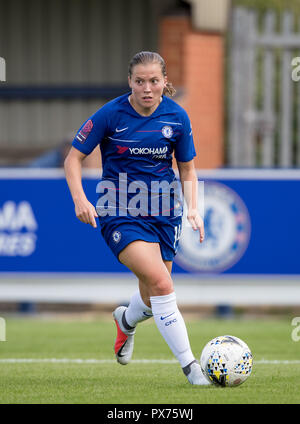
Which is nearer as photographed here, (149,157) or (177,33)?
(149,157)

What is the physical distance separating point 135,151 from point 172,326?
47.4 inches

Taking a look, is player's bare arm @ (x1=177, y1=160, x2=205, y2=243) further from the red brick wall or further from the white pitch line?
the red brick wall

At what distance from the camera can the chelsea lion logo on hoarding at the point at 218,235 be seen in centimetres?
1247

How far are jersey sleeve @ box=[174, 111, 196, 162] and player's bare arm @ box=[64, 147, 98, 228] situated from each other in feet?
2.19

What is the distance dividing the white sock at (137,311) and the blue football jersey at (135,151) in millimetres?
758

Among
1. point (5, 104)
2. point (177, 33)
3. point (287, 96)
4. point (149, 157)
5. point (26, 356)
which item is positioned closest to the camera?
point (149, 157)

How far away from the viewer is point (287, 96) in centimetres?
1500

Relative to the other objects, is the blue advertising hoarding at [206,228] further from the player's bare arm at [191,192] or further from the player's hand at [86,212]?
the player's hand at [86,212]

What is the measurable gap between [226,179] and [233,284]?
4.32 feet

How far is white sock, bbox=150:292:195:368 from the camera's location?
6746 millimetres

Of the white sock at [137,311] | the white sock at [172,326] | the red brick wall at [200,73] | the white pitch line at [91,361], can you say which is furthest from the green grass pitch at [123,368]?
the red brick wall at [200,73]
